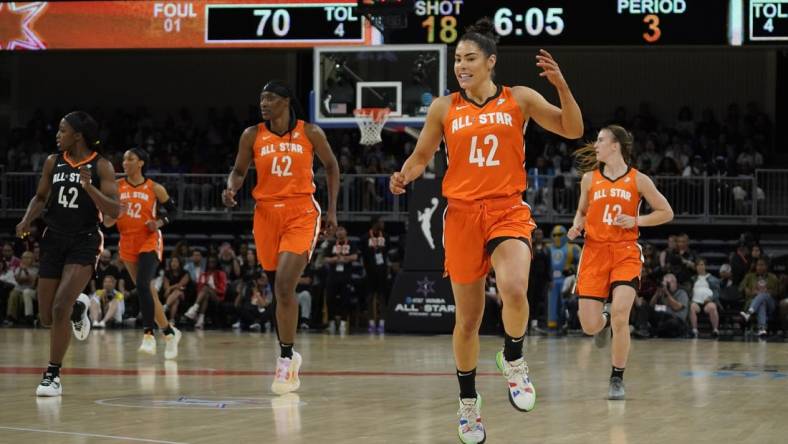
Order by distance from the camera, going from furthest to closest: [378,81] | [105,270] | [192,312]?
[105,270] → [192,312] → [378,81]

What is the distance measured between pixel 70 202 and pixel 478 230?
13.2ft

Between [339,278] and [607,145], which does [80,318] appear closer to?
[607,145]

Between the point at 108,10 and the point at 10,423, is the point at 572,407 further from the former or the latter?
the point at 108,10

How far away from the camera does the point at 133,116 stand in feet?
96.3

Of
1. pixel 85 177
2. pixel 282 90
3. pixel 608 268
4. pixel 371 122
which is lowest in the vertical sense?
pixel 608 268

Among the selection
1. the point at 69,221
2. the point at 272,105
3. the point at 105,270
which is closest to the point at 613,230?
the point at 272,105

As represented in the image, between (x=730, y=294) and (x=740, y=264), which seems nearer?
(x=730, y=294)

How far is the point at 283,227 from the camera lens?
10.1 m

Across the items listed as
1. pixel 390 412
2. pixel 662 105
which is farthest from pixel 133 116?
pixel 390 412

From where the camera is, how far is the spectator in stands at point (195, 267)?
21.7 m

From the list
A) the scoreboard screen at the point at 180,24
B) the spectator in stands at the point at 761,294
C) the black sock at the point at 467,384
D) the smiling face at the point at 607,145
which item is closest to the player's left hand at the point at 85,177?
the black sock at the point at 467,384

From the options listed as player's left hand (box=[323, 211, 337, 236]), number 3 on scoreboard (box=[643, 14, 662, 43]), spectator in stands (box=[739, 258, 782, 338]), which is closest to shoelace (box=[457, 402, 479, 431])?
player's left hand (box=[323, 211, 337, 236])

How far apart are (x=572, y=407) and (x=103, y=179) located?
3961 mm

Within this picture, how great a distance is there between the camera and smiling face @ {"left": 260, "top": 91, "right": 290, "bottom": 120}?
32.5 feet
